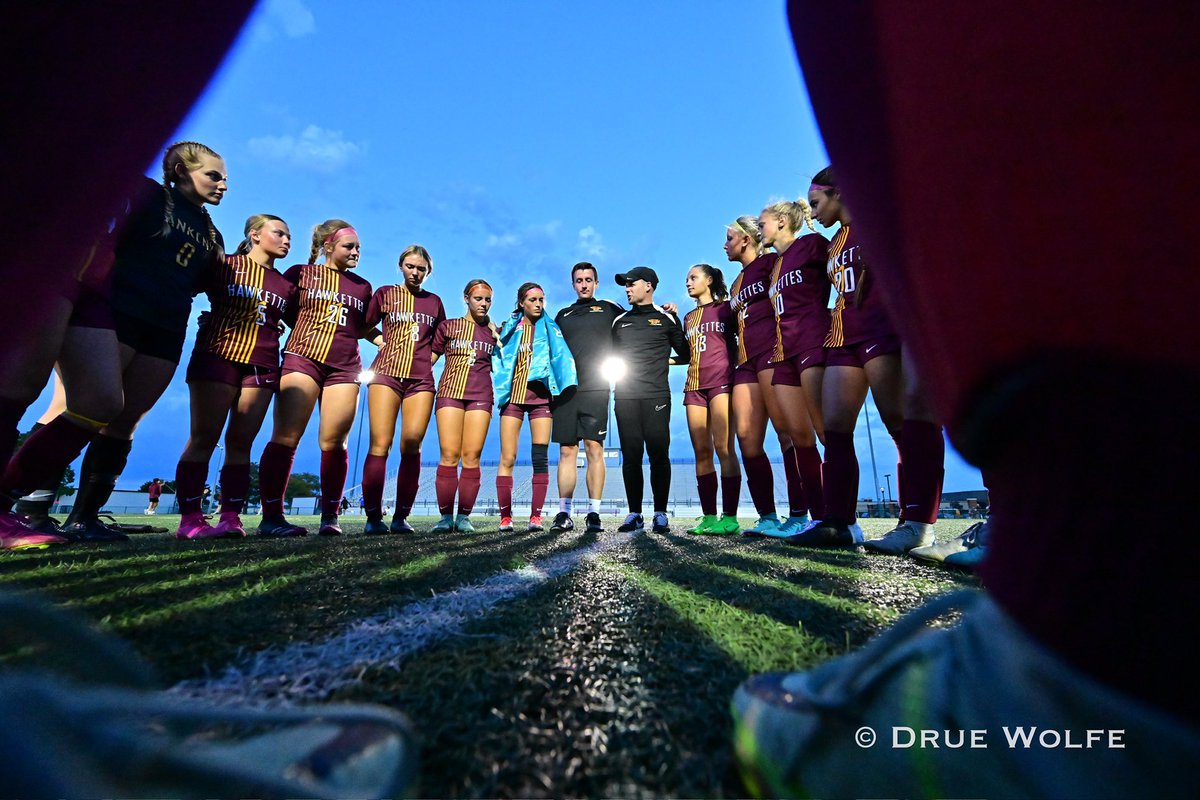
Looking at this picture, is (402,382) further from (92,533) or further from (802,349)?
(802,349)

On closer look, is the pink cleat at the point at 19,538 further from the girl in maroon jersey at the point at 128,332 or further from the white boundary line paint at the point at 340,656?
the white boundary line paint at the point at 340,656

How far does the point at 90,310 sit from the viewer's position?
2.08 m

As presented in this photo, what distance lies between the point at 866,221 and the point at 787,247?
3094 millimetres

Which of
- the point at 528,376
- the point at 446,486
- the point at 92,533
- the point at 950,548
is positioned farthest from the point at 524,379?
the point at 950,548

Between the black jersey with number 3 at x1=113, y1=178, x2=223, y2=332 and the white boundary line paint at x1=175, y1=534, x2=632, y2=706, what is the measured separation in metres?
2.53

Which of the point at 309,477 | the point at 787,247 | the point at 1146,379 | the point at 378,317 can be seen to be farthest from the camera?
the point at 309,477

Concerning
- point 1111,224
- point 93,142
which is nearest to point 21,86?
point 93,142

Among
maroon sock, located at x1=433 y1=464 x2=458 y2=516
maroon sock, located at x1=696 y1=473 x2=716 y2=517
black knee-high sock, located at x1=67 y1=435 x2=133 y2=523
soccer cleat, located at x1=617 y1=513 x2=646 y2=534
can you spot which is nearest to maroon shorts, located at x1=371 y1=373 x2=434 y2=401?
maroon sock, located at x1=433 y1=464 x2=458 y2=516

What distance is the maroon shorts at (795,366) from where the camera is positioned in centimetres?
290

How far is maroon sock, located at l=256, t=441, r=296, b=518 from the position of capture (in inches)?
128

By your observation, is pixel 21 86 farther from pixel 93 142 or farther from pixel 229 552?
pixel 229 552

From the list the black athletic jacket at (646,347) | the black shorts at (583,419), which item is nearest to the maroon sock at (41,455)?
the black shorts at (583,419)

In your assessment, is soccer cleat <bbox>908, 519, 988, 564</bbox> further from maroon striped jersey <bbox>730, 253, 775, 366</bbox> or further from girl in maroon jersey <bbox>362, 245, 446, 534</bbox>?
girl in maroon jersey <bbox>362, 245, 446, 534</bbox>

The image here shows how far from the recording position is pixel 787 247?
333 cm
